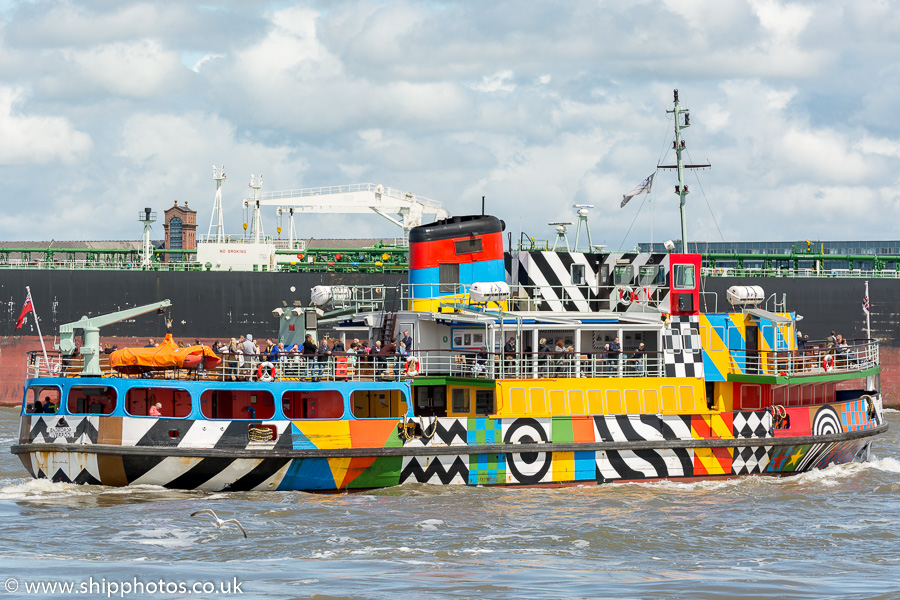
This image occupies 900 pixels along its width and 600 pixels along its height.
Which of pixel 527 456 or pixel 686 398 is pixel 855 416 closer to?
pixel 686 398

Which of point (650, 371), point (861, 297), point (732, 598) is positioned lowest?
point (732, 598)

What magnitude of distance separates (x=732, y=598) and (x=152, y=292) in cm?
4146

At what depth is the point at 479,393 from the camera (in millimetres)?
21984

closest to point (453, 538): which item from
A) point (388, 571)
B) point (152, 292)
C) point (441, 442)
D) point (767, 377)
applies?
point (388, 571)

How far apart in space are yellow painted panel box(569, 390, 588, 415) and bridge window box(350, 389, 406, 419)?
3462 mm

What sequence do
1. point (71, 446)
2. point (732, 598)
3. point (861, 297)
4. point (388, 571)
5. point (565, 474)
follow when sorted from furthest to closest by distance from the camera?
point (861, 297)
point (565, 474)
point (71, 446)
point (388, 571)
point (732, 598)

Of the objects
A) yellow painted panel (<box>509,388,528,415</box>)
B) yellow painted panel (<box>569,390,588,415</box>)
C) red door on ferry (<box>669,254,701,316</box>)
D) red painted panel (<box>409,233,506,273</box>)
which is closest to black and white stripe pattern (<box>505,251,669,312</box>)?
red door on ferry (<box>669,254,701,316</box>)

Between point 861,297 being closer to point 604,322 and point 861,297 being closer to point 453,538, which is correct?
point 604,322

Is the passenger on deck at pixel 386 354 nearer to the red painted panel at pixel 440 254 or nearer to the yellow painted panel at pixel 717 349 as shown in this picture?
the red painted panel at pixel 440 254

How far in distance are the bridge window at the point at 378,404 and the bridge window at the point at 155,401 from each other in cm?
342

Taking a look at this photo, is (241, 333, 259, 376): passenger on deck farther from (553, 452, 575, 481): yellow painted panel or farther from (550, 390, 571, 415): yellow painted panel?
(553, 452, 575, 481): yellow painted panel

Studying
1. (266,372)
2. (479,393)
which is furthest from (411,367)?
(266,372)

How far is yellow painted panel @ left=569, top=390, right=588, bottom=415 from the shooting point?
2188cm

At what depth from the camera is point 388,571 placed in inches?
579
